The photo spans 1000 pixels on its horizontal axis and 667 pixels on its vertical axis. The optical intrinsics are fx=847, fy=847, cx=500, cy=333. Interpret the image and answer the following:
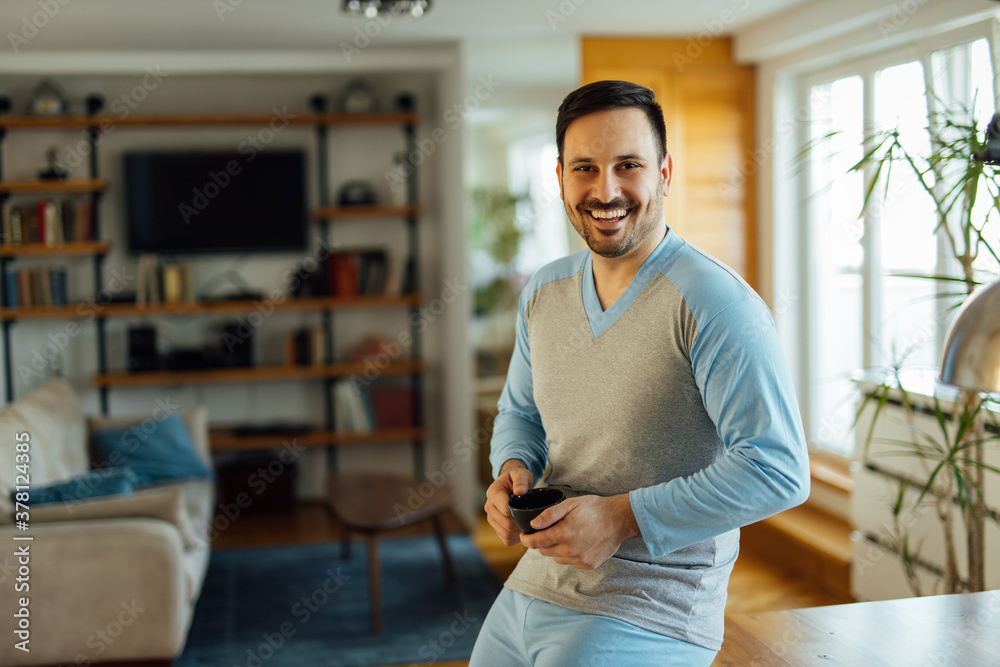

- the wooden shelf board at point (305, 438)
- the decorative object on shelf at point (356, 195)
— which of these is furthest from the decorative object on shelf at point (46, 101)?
the wooden shelf board at point (305, 438)

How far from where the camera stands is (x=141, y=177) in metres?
4.76

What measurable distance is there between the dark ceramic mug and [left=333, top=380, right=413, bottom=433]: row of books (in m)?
3.69

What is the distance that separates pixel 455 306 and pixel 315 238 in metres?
1.04

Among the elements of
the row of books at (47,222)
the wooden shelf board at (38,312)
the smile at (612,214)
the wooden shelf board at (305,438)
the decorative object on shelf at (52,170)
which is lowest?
the wooden shelf board at (305,438)

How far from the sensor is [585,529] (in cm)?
114

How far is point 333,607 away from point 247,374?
167cm

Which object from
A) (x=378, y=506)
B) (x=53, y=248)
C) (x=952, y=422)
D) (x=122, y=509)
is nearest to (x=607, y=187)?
(x=952, y=422)

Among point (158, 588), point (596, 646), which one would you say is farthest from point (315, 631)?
point (596, 646)

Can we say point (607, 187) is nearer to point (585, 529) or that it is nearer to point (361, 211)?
point (585, 529)

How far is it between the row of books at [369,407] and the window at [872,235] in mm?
2199

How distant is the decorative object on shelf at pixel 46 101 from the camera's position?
4.51 m

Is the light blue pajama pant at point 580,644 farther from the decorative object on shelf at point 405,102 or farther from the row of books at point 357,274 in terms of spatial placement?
the decorative object on shelf at point 405,102

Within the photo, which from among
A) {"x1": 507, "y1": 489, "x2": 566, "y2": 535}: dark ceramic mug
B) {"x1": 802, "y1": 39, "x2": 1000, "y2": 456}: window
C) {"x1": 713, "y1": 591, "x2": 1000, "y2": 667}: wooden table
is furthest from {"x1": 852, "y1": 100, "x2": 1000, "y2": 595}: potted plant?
{"x1": 507, "y1": 489, "x2": 566, "y2": 535}: dark ceramic mug

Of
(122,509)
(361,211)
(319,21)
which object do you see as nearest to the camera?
(122,509)
